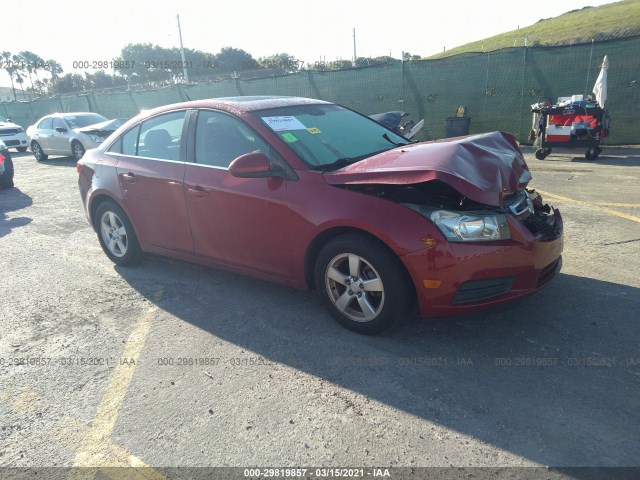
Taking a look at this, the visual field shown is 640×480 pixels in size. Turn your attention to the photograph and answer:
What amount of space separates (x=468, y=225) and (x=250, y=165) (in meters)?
1.58

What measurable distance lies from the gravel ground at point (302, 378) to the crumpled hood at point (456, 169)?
102cm

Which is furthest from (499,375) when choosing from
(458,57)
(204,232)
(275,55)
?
(275,55)

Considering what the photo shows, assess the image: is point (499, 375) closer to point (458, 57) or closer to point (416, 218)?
point (416, 218)

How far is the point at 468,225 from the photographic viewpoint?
3.04 metres

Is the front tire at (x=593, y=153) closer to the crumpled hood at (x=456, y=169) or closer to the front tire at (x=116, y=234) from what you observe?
the crumpled hood at (x=456, y=169)

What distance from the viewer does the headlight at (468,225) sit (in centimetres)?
302

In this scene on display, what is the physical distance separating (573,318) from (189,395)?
2.73 metres

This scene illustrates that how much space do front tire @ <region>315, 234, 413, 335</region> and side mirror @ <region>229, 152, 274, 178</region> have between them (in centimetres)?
75

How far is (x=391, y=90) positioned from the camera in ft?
46.5

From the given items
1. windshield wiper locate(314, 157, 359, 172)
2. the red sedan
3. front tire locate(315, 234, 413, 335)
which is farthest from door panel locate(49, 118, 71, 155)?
front tire locate(315, 234, 413, 335)

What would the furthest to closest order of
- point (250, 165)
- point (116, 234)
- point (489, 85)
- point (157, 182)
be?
point (489, 85) → point (116, 234) → point (157, 182) → point (250, 165)

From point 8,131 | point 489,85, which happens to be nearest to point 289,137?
point 489,85

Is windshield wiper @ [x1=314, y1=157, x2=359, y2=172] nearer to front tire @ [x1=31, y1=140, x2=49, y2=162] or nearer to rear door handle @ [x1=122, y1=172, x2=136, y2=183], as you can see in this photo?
rear door handle @ [x1=122, y1=172, x2=136, y2=183]

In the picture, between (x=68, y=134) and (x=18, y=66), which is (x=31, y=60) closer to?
(x=18, y=66)
